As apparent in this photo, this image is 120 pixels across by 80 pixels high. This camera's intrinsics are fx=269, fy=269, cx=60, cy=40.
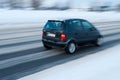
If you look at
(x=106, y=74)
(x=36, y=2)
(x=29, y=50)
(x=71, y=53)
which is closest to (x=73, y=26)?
(x=71, y=53)

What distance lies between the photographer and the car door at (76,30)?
11344 millimetres

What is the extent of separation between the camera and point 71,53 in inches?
443

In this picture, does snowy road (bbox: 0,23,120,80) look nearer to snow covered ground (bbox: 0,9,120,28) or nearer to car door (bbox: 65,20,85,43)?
car door (bbox: 65,20,85,43)

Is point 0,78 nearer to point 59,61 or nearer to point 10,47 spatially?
point 59,61

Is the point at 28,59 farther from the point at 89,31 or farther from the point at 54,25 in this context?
the point at 89,31

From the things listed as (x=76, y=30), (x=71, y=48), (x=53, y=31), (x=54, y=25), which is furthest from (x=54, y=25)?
(x=71, y=48)

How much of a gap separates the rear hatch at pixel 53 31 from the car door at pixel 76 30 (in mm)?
427

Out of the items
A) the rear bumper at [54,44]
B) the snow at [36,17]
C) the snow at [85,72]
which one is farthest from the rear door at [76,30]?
the snow at [36,17]

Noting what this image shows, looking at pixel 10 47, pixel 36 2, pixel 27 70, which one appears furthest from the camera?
pixel 36 2

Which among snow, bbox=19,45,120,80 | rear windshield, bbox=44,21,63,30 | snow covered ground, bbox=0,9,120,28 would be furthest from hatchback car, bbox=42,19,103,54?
snow covered ground, bbox=0,9,120,28

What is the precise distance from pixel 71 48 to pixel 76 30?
0.85 metres

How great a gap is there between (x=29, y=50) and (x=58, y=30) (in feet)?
5.72

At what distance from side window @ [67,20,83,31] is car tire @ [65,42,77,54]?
0.64m

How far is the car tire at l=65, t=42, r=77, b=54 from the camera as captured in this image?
36.4 ft
